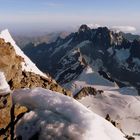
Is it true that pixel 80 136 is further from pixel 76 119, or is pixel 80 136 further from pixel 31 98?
pixel 31 98

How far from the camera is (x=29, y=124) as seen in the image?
117 ft

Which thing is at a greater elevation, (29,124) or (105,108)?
(29,124)

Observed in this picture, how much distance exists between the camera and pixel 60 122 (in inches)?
1362

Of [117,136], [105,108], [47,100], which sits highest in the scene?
[47,100]

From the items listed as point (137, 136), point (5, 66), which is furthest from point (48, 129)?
point (137, 136)

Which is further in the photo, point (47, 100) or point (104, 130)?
point (47, 100)

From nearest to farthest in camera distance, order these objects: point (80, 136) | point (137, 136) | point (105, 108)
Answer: point (80, 136)
point (137, 136)
point (105, 108)

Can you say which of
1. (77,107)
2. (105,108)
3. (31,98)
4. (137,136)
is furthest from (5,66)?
(105,108)

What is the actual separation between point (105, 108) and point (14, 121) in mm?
165752

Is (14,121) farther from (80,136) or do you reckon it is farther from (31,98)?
(80,136)

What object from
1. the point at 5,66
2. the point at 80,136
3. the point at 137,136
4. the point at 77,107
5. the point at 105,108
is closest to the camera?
the point at 80,136

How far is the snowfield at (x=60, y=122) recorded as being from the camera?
110ft

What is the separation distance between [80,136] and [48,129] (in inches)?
123

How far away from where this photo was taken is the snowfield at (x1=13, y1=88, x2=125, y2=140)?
33.6 meters
